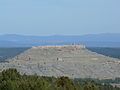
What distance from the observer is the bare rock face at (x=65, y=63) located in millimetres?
93131

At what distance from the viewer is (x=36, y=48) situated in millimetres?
118875

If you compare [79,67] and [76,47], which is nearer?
[79,67]

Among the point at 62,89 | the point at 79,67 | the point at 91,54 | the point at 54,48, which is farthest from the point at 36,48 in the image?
the point at 62,89

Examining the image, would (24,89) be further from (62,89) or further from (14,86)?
(62,89)

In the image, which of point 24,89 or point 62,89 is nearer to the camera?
point 24,89

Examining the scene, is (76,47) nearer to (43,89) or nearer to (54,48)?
(54,48)

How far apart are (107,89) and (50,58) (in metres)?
57.3

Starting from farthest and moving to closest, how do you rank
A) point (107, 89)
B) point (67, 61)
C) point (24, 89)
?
1. point (67, 61)
2. point (107, 89)
3. point (24, 89)

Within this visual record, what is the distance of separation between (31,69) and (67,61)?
43.1 ft

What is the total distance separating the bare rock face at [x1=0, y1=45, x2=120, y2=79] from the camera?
93131 millimetres

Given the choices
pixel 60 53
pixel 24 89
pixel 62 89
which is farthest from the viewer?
pixel 60 53

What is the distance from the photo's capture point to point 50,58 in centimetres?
11062

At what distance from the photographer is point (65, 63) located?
331 feet

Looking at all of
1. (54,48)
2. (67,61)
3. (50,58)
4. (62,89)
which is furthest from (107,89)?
(54,48)
